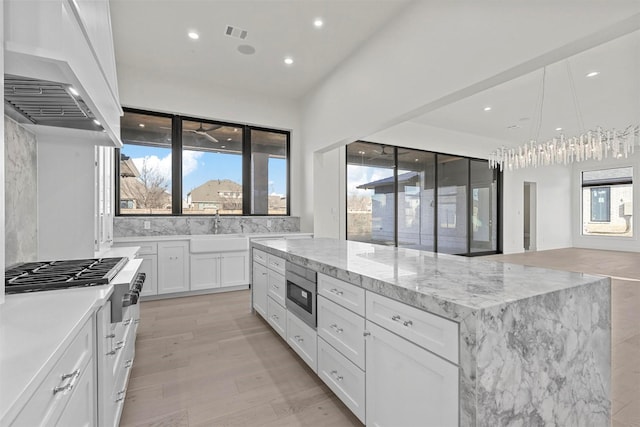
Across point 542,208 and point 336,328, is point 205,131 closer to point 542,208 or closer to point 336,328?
point 336,328

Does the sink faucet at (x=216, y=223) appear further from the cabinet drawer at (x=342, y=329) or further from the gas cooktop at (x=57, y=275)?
the cabinet drawer at (x=342, y=329)

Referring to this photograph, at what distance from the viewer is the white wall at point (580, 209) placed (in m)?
8.68

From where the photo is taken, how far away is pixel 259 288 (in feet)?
10.7

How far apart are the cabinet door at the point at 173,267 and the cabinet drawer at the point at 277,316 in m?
1.98

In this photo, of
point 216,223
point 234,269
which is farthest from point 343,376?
point 216,223

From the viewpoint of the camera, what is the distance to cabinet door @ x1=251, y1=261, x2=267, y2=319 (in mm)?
3057

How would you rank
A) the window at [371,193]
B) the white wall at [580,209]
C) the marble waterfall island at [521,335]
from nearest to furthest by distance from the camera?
the marble waterfall island at [521,335]
the window at [371,193]
the white wall at [580,209]

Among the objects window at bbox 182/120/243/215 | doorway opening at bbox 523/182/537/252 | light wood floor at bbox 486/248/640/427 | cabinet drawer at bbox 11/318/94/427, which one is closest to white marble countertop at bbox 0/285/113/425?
cabinet drawer at bbox 11/318/94/427

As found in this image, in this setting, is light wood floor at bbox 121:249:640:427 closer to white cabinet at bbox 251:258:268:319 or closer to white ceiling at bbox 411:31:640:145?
white cabinet at bbox 251:258:268:319

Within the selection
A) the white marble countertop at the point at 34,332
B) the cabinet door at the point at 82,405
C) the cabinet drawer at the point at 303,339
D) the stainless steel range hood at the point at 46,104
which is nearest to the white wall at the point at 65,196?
the stainless steel range hood at the point at 46,104

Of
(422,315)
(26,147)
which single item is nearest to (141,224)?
(26,147)

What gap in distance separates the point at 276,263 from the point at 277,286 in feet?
0.70

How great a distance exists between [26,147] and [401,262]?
259cm

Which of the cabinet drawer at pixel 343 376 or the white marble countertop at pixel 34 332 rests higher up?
the white marble countertop at pixel 34 332
